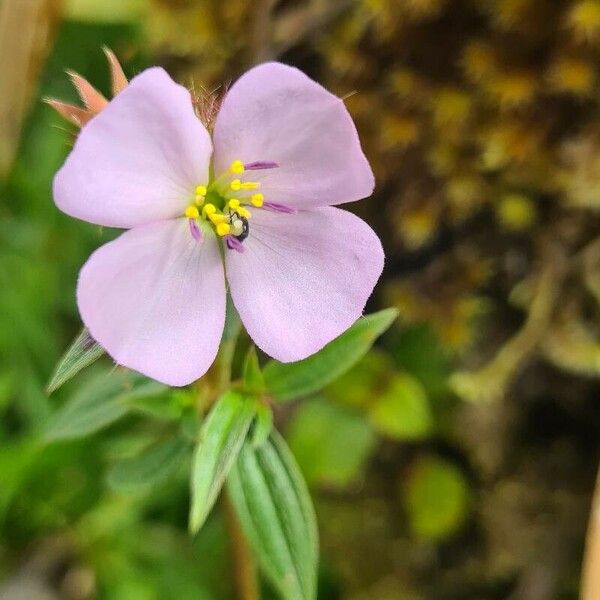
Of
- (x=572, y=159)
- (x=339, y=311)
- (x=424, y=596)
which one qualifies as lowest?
(x=424, y=596)

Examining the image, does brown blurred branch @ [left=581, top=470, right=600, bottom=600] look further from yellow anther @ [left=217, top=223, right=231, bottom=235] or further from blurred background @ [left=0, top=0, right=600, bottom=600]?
yellow anther @ [left=217, top=223, right=231, bottom=235]

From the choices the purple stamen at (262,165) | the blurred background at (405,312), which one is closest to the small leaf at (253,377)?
the purple stamen at (262,165)

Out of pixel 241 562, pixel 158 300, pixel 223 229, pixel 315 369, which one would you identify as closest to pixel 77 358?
pixel 158 300

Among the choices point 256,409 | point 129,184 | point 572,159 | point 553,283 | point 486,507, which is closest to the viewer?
point 129,184

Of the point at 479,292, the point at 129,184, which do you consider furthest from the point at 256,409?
the point at 479,292

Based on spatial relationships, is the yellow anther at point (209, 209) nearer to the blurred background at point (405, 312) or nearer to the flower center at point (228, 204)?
the flower center at point (228, 204)

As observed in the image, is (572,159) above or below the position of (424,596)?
above

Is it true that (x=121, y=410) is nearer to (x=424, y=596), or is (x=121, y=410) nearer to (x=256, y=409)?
(x=256, y=409)

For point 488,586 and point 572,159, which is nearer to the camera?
point 572,159

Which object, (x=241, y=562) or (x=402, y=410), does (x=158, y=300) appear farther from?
(x=402, y=410)
